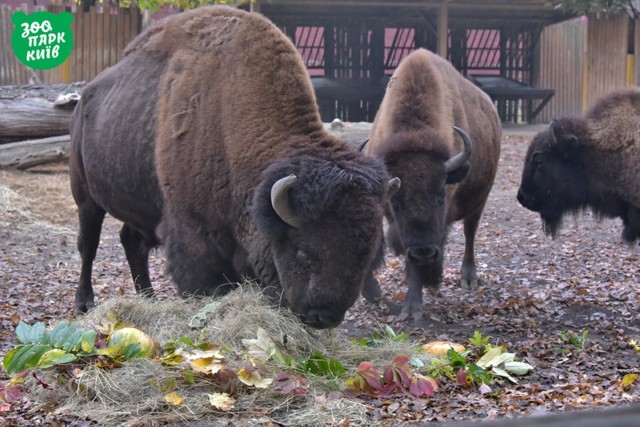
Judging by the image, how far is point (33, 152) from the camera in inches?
520

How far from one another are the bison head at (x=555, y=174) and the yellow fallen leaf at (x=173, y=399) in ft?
15.8

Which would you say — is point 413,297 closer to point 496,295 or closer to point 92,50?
point 496,295

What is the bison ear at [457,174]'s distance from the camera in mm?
7027

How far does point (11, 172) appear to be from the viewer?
42.5ft

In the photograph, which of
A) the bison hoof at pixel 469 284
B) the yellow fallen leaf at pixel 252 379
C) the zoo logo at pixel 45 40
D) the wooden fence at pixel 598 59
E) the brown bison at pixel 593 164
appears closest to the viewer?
the yellow fallen leaf at pixel 252 379

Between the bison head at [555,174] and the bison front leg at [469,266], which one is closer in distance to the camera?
the bison head at [555,174]

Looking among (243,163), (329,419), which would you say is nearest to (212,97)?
(243,163)

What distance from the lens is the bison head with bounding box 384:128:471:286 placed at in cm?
650

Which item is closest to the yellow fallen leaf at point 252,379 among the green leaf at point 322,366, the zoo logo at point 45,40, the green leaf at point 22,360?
the green leaf at point 322,366

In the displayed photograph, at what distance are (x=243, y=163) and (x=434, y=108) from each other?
2.63 m

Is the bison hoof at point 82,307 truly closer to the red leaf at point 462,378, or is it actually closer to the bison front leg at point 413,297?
the bison front leg at point 413,297

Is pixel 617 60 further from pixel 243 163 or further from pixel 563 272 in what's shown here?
pixel 243 163

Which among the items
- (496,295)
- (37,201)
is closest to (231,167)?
(496,295)

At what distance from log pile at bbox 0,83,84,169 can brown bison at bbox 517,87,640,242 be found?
8.04m
